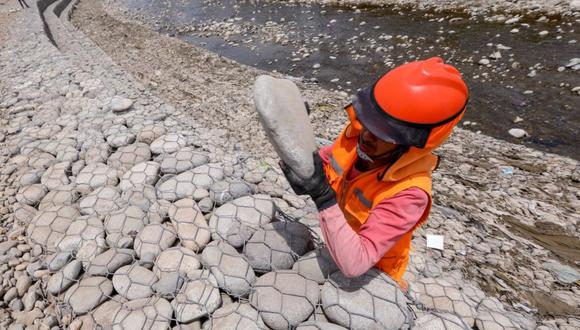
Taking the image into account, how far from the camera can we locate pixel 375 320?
6.31ft

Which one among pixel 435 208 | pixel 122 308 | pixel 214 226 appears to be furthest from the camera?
pixel 435 208

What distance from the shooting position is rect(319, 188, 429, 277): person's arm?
5.26 feet

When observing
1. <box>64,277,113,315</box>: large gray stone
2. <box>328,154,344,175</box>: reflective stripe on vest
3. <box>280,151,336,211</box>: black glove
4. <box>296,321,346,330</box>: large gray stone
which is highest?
<box>280,151,336,211</box>: black glove

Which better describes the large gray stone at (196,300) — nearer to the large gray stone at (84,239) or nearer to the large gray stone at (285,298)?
the large gray stone at (285,298)

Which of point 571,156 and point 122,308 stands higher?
point 122,308

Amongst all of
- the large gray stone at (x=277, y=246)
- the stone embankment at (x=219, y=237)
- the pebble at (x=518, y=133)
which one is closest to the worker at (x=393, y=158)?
the stone embankment at (x=219, y=237)

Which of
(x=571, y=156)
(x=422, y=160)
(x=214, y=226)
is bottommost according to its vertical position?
(x=571, y=156)

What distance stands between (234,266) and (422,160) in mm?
1433

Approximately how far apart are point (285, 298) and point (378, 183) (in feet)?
3.02

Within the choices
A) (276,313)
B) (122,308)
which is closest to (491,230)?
(276,313)

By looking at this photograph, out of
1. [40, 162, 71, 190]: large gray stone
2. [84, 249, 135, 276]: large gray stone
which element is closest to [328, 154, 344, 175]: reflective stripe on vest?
[84, 249, 135, 276]: large gray stone

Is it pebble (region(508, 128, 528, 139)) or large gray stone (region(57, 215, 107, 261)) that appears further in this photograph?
pebble (region(508, 128, 528, 139))

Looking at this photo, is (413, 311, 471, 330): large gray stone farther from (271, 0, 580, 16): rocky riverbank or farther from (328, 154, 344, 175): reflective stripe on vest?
(271, 0, 580, 16): rocky riverbank

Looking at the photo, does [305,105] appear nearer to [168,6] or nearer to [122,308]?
[122,308]
